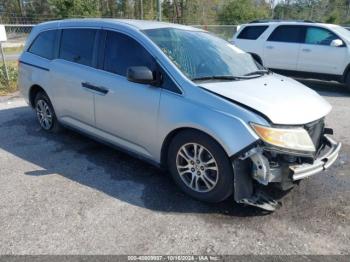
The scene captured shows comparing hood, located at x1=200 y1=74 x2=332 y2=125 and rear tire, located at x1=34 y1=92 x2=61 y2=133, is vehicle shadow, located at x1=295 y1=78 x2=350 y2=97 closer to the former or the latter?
hood, located at x1=200 y1=74 x2=332 y2=125

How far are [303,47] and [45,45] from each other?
6.76m

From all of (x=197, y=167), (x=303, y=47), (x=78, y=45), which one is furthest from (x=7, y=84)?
(x=303, y=47)

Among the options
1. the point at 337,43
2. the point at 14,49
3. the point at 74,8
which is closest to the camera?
the point at 337,43

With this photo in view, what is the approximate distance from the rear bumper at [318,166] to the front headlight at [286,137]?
178 mm

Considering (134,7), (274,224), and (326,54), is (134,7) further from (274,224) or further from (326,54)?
(274,224)

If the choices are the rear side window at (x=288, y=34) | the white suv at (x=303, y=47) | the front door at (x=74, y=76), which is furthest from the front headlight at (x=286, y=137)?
the rear side window at (x=288, y=34)

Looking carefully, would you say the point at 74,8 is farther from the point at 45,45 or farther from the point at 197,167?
the point at 197,167

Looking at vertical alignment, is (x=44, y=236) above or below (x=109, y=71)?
below

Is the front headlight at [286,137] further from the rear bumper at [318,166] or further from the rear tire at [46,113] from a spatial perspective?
the rear tire at [46,113]

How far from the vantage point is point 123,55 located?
13.4ft

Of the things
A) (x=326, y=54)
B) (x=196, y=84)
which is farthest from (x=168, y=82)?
(x=326, y=54)

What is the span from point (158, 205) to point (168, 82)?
1.25 meters

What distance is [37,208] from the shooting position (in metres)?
3.44

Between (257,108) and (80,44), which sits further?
(80,44)
